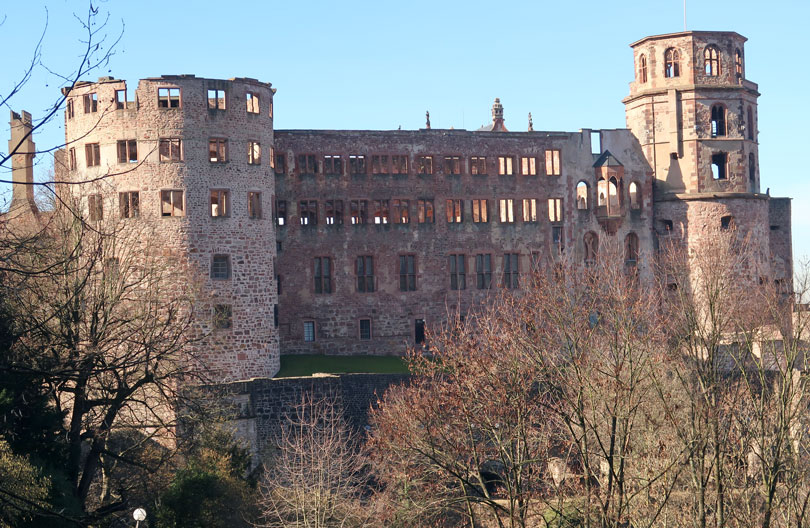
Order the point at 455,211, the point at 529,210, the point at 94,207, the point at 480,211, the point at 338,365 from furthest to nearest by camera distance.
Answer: the point at 529,210 → the point at 480,211 → the point at 455,211 → the point at 338,365 → the point at 94,207

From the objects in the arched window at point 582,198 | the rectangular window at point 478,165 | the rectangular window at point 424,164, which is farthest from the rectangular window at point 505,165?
the arched window at point 582,198

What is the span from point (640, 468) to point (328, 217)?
28.2 m

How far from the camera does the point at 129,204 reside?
147ft

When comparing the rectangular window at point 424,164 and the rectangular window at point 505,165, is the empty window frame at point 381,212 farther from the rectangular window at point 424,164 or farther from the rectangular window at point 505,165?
the rectangular window at point 505,165

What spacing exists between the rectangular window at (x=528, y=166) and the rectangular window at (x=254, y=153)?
16719 millimetres

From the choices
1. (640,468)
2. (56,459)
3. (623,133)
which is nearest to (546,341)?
(640,468)

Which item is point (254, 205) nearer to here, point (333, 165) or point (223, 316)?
point (223, 316)

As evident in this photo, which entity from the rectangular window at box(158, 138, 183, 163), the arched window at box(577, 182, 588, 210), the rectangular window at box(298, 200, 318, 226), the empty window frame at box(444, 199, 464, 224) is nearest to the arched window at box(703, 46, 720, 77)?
the arched window at box(577, 182, 588, 210)

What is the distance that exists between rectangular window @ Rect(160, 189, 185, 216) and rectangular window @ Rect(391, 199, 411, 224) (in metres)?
13.5

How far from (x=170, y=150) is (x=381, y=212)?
13565 mm

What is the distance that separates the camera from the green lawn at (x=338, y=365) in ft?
159

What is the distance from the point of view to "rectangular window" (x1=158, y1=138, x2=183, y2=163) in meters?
44.8

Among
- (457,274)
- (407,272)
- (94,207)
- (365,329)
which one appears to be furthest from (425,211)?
(94,207)

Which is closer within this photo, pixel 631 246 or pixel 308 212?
pixel 308 212
